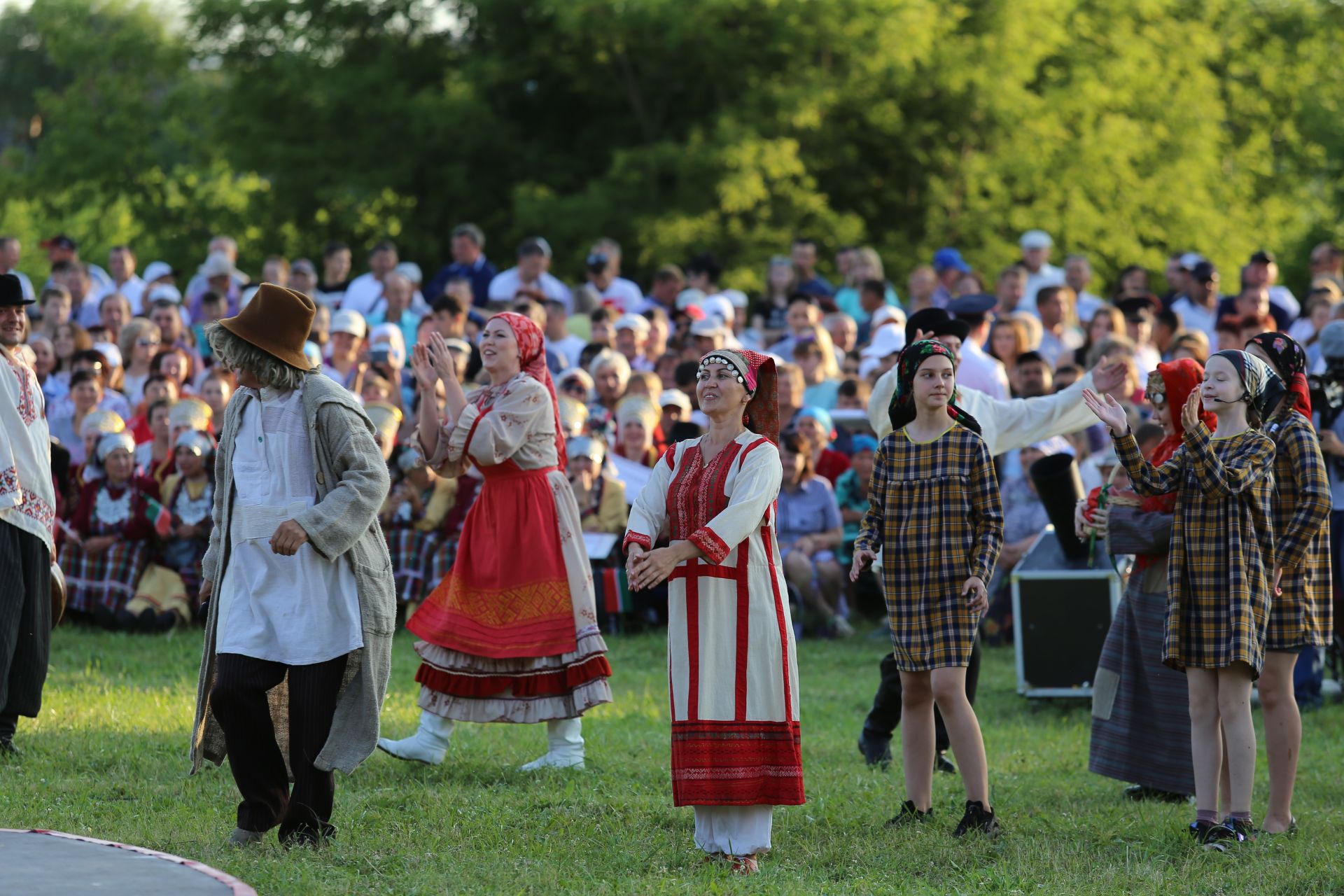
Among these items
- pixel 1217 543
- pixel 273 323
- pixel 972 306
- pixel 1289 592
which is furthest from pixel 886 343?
pixel 273 323

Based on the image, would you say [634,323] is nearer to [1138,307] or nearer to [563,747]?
[1138,307]

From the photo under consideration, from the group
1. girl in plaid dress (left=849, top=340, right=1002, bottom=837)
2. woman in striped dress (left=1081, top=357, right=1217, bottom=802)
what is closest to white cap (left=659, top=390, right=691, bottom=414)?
woman in striped dress (left=1081, top=357, right=1217, bottom=802)

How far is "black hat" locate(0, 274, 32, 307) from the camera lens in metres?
7.06

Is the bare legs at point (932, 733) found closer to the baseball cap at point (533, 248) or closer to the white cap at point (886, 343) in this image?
the white cap at point (886, 343)

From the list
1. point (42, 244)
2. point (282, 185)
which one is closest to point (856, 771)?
point (42, 244)

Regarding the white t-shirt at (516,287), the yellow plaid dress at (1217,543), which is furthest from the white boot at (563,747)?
the white t-shirt at (516,287)

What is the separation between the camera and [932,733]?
6.27 m

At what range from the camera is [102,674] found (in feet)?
31.3

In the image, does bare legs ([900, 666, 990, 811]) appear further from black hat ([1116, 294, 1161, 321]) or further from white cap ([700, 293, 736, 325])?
white cap ([700, 293, 736, 325])

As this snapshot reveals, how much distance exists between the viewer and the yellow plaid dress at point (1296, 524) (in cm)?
617

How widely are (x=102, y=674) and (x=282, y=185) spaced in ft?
50.4

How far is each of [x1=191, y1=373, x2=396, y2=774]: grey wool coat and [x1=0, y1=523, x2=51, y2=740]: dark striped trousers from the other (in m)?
1.49

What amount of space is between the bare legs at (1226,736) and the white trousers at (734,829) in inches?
62.2

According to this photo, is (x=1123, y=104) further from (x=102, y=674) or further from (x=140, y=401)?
(x=102, y=674)
